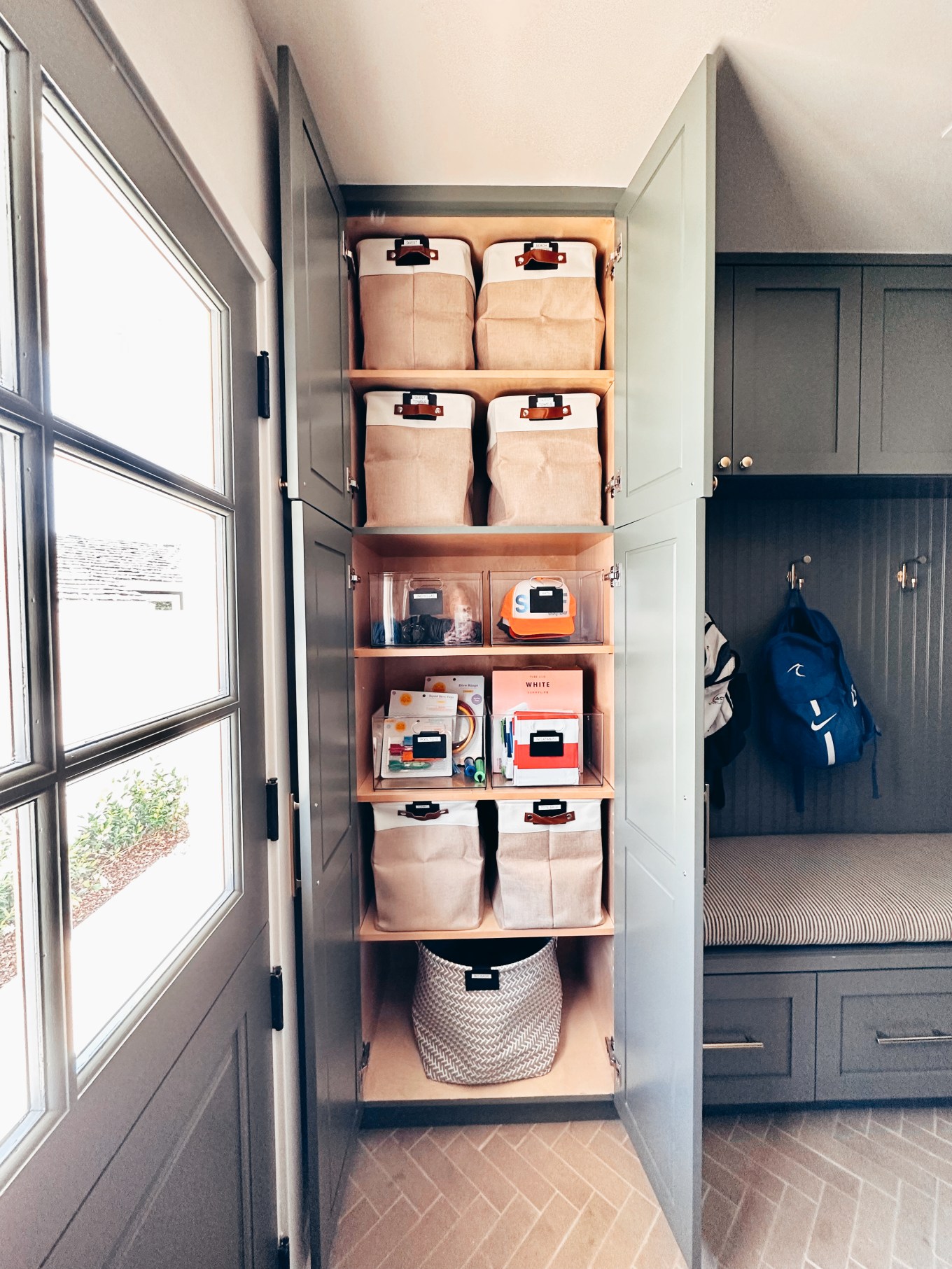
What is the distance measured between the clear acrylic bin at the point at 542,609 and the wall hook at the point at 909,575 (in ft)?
4.02

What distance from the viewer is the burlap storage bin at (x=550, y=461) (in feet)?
5.55

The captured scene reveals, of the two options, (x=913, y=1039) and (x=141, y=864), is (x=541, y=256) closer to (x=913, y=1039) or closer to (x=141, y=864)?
(x=141, y=864)

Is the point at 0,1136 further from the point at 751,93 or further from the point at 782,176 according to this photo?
the point at 782,176

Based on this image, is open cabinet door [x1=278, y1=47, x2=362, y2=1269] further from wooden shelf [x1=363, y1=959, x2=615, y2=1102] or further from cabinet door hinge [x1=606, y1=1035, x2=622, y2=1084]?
cabinet door hinge [x1=606, y1=1035, x2=622, y2=1084]

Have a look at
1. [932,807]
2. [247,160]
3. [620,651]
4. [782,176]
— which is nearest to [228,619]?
[247,160]

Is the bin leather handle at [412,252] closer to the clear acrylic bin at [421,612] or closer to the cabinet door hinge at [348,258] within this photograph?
the cabinet door hinge at [348,258]

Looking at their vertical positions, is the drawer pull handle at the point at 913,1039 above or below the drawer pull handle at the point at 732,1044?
below

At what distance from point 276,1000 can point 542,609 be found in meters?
1.13

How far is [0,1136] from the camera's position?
57 centimetres

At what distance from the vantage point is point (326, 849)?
135 centimetres

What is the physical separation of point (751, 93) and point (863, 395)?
2.91 feet

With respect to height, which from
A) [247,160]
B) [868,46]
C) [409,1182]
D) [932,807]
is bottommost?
[409,1182]

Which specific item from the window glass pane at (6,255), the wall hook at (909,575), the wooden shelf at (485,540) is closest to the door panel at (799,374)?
the wooden shelf at (485,540)

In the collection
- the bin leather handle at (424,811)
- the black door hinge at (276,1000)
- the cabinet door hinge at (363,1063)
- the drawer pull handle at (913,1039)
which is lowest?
the cabinet door hinge at (363,1063)
